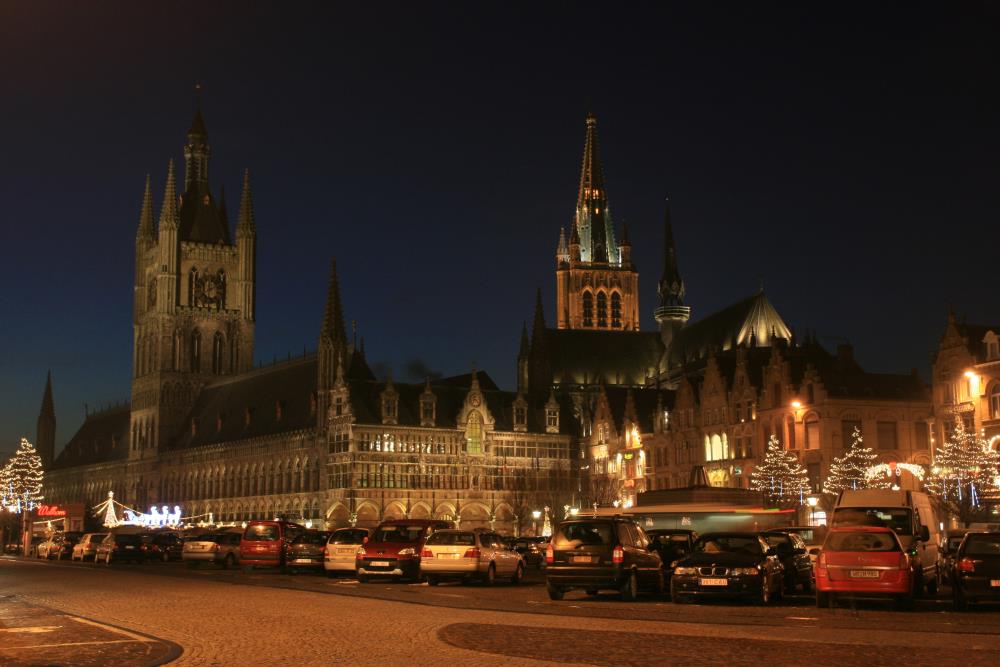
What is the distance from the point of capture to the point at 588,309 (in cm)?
17900

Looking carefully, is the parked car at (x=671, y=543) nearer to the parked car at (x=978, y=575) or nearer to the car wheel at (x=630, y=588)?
the car wheel at (x=630, y=588)

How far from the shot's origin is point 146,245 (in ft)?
524

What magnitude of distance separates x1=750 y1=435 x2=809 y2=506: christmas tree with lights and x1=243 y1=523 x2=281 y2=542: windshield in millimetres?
35198

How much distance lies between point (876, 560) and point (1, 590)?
2196cm

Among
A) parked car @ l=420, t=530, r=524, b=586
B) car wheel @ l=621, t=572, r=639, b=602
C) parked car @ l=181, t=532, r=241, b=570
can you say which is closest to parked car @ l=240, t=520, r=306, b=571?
parked car @ l=181, t=532, r=241, b=570

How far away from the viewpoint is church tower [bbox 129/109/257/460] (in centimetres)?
15062

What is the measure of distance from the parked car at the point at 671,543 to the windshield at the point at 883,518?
4885 mm

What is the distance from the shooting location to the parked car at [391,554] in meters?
36.5

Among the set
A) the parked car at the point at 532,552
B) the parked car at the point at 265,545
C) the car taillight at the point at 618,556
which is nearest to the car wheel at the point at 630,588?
the car taillight at the point at 618,556

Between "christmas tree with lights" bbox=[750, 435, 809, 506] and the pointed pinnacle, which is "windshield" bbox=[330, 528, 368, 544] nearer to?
"christmas tree with lights" bbox=[750, 435, 809, 506]

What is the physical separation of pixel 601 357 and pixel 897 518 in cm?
11442

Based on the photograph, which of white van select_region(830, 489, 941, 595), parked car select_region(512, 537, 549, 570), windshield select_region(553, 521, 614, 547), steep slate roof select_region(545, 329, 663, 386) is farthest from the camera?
steep slate roof select_region(545, 329, 663, 386)

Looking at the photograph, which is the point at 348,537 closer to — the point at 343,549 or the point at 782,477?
the point at 343,549

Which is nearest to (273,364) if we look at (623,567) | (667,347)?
(667,347)
